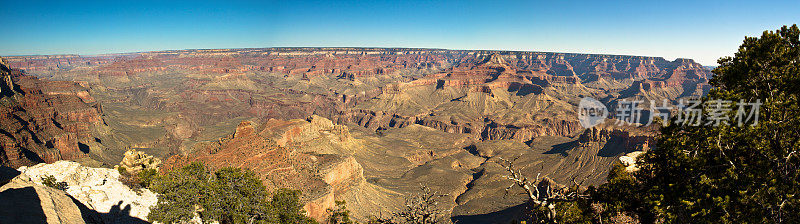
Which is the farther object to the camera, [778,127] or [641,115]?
[641,115]

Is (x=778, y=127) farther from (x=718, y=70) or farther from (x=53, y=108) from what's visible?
(x=53, y=108)

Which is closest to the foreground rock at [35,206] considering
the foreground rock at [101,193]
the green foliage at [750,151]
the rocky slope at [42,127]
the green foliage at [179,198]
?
the green foliage at [179,198]

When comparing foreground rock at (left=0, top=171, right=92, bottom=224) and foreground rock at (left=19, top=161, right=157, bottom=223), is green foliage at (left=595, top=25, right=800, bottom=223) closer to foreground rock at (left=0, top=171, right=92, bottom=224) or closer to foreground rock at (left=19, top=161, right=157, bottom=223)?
foreground rock at (left=0, top=171, right=92, bottom=224)

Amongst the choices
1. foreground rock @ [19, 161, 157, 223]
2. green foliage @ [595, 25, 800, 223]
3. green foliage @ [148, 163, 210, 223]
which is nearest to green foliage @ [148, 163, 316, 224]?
green foliage @ [148, 163, 210, 223]

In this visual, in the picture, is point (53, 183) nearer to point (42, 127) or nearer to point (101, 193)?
point (101, 193)

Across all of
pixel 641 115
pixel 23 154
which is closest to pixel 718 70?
pixel 23 154

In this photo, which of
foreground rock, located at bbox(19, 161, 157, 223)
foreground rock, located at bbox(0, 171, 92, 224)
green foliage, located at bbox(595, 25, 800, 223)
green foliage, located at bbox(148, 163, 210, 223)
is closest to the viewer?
green foliage, located at bbox(595, 25, 800, 223)
